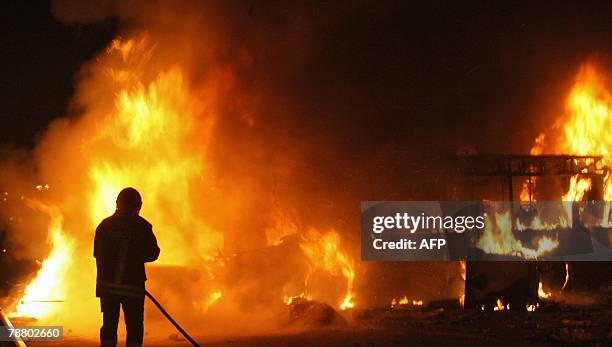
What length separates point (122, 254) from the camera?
581 centimetres

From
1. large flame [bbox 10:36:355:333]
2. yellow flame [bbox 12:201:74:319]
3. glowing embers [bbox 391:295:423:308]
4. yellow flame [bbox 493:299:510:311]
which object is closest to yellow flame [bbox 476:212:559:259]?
yellow flame [bbox 493:299:510:311]

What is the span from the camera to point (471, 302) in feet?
50.1

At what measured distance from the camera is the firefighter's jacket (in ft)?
18.9

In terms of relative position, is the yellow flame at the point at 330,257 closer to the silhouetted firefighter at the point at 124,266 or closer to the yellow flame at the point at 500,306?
the yellow flame at the point at 500,306

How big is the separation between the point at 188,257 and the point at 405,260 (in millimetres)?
6440

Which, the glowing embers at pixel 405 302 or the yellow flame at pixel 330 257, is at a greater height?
the yellow flame at pixel 330 257

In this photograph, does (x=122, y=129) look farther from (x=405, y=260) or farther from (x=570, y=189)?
(x=570, y=189)

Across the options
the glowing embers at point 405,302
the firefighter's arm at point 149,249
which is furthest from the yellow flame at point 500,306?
the firefighter's arm at point 149,249

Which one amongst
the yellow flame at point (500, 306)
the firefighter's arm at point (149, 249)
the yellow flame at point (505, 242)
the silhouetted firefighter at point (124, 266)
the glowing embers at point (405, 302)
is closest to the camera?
the silhouetted firefighter at point (124, 266)

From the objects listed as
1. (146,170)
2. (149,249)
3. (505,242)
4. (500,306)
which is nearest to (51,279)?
(146,170)

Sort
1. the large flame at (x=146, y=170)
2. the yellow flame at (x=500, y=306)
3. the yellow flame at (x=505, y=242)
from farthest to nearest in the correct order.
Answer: the yellow flame at (x=505, y=242) < the yellow flame at (x=500, y=306) < the large flame at (x=146, y=170)

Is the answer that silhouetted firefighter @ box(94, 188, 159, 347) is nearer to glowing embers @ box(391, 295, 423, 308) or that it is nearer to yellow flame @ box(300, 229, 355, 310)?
yellow flame @ box(300, 229, 355, 310)

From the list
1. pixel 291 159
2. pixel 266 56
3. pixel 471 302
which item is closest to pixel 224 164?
pixel 291 159

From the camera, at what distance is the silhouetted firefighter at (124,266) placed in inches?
225
